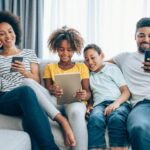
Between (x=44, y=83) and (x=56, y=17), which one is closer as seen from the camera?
(x=44, y=83)

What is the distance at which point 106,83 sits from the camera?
2.03 meters

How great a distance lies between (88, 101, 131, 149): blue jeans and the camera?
1596mm

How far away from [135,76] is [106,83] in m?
0.21

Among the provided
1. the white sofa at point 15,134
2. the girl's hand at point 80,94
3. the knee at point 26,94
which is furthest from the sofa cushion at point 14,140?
the girl's hand at point 80,94

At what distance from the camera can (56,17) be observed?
307 centimetres

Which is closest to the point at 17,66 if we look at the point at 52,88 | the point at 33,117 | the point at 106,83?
the point at 52,88

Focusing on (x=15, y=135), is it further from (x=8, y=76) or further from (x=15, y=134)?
(x=8, y=76)

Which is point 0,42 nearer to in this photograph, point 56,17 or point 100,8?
point 56,17

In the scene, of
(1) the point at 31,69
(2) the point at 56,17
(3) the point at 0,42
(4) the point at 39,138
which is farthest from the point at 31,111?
(2) the point at 56,17

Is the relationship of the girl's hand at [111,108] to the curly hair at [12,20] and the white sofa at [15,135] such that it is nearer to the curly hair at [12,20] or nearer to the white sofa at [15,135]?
the white sofa at [15,135]

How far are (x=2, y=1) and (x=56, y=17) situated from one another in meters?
0.58

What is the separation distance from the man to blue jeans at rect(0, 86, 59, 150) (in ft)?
1.47

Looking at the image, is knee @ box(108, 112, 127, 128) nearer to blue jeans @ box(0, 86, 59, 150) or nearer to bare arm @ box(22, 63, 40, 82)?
blue jeans @ box(0, 86, 59, 150)

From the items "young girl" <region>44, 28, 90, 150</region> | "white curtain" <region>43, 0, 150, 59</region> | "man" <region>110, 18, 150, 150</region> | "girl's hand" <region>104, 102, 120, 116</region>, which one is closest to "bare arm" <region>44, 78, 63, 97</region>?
"young girl" <region>44, 28, 90, 150</region>
